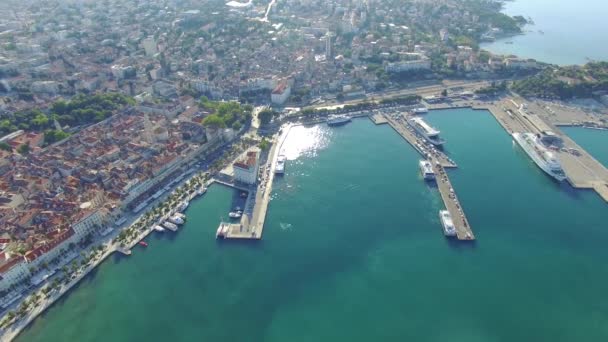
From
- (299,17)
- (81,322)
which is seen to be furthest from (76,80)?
(299,17)

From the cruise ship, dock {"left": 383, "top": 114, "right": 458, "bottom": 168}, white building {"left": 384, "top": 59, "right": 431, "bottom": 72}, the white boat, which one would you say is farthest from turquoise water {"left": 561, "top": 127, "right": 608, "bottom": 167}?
the white boat

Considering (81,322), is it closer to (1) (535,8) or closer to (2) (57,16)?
(2) (57,16)

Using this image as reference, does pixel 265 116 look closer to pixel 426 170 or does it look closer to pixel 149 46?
pixel 426 170

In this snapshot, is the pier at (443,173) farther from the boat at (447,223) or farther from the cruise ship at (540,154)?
the cruise ship at (540,154)

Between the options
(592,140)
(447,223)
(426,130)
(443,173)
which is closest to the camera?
(447,223)

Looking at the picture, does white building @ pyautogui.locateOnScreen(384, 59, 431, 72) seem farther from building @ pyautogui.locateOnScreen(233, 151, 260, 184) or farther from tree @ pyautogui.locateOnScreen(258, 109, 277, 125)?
building @ pyautogui.locateOnScreen(233, 151, 260, 184)

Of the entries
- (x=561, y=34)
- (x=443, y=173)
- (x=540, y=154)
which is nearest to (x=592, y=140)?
(x=540, y=154)

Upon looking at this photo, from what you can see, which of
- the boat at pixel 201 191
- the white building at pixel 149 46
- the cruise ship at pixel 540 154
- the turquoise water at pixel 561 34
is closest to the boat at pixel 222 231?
the boat at pixel 201 191
